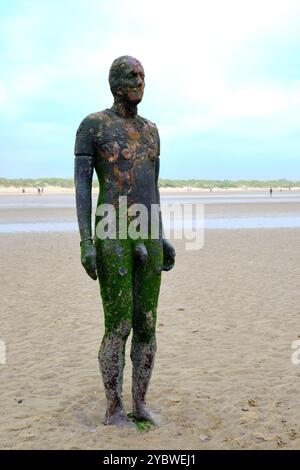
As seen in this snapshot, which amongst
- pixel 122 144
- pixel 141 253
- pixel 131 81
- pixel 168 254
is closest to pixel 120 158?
pixel 122 144

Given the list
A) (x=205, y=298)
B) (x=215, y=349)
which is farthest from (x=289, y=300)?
(x=215, y=349)

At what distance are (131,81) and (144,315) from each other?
1.84m

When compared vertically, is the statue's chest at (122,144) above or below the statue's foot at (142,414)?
above

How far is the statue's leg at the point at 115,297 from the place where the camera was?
167 inches

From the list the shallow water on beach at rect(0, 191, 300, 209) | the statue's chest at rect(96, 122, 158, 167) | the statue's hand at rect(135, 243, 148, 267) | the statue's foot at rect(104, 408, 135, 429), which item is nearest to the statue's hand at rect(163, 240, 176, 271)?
the statue's hand at rect(135, 243, 148, 267)

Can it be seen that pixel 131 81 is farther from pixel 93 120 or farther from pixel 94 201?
pixel 94 201

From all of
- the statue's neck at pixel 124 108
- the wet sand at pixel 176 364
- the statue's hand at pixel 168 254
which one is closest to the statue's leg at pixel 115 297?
the statue's hand at pixel 168 254

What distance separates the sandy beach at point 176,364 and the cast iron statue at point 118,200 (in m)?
0.75

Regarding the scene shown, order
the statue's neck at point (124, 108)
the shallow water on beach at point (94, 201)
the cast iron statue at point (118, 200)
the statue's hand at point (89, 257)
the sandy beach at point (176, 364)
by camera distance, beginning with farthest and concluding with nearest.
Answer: the shallow water on beach at point (94, 201) → the sandy beach at point (176, 364) → the statue's neck at point (124, 108) → the cast iron statue at point (118, 200) → the statue's hand at point (89, 257)

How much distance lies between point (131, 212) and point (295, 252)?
12430 mm

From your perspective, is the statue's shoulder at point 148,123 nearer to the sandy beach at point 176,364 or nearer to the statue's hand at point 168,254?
the statue's hand at point 168,254

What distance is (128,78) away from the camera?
14.1ft

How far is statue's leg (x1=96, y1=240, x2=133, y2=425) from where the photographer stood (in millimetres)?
4250
